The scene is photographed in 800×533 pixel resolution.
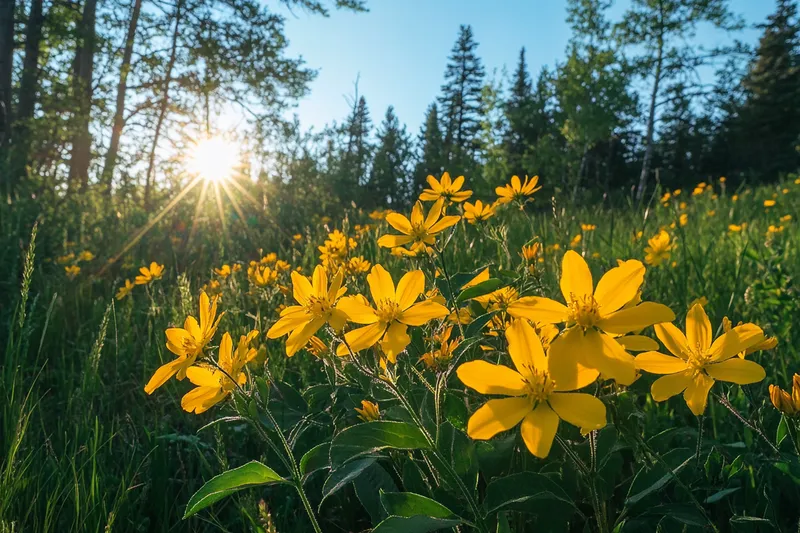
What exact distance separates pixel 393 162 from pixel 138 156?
577cm

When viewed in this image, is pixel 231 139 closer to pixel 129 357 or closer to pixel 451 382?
pixel 129 357

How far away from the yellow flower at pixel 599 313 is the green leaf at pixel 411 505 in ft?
0.99

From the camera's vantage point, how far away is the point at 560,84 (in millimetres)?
16641

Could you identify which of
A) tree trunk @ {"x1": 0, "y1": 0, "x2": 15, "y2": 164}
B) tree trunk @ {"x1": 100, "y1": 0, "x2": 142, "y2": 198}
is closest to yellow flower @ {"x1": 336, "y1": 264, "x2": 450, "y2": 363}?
tree trunk @ {"x1": 0, "y1": 0, "x2": 15, "y2": 164}

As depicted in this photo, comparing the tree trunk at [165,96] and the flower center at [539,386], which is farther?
the tree trunk at [165,96]

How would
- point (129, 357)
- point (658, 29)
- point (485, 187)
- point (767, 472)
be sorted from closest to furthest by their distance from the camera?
point (767, 472)
point (129, 357)
point (658, 29)
point (485, 187)

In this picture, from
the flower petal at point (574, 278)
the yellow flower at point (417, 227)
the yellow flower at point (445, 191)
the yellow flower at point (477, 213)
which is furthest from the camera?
the yellow flower at point (477, 213)

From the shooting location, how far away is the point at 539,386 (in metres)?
0.62

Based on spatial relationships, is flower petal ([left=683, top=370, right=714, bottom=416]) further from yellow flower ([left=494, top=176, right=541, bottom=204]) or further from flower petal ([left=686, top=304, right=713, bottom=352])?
yellow flower ([left=494, top=176, right=541, bottom=204])

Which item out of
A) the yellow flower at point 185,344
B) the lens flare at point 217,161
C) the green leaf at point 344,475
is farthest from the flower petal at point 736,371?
the lens flare at point 217,161

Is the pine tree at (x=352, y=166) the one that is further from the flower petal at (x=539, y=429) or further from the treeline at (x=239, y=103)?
the flower petal at (x=539, y=429)

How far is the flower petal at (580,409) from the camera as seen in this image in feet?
1.84

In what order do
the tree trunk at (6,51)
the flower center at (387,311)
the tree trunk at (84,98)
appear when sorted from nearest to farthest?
the flower center at (387,311) → the tree trunk at (6,51) → the tree trunk at (84,98)

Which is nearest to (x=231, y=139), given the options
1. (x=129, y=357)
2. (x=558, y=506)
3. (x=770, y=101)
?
(x=129, y=357)
